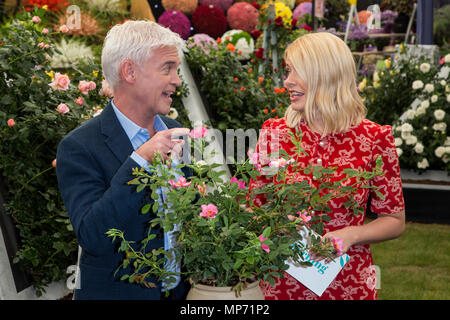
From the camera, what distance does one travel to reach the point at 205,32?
4609 millimetres

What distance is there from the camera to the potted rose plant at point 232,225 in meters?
1.08

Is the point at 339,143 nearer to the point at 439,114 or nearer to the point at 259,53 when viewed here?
the point at 259,53

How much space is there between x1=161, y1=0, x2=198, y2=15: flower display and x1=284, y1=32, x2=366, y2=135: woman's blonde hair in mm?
2812

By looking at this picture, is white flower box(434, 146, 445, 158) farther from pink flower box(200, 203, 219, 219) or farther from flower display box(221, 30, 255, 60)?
pink flower box(200, 203, 219, 219)

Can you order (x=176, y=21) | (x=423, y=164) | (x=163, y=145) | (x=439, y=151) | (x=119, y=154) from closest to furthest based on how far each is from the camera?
(x=163, y=145)
(x=119, y=154)
(x=176, y=21)
(x=439, y=151)
(x=423, y=164)

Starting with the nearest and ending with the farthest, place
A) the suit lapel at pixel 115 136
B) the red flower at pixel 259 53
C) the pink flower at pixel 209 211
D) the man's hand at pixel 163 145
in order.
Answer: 1. the pink flower at pixel 209 211
2. the man's hand at pixel 163 145
3. the suit lapel at pixel 115 136
4. the red flower at pixel 259 53

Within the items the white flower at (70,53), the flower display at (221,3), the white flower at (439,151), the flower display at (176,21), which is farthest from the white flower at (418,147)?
the white flower at (70,53)

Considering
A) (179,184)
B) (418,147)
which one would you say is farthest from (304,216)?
(418,147)

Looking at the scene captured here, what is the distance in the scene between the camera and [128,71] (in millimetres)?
1621

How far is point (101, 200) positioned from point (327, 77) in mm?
887

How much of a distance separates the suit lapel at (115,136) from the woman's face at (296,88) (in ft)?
1.97

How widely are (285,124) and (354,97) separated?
260 millimetres

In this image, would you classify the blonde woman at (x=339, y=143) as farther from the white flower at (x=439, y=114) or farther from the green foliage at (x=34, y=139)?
the white flower at (x=439, y=114)

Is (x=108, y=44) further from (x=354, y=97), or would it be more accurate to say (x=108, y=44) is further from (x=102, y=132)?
(x=354, y=97)
